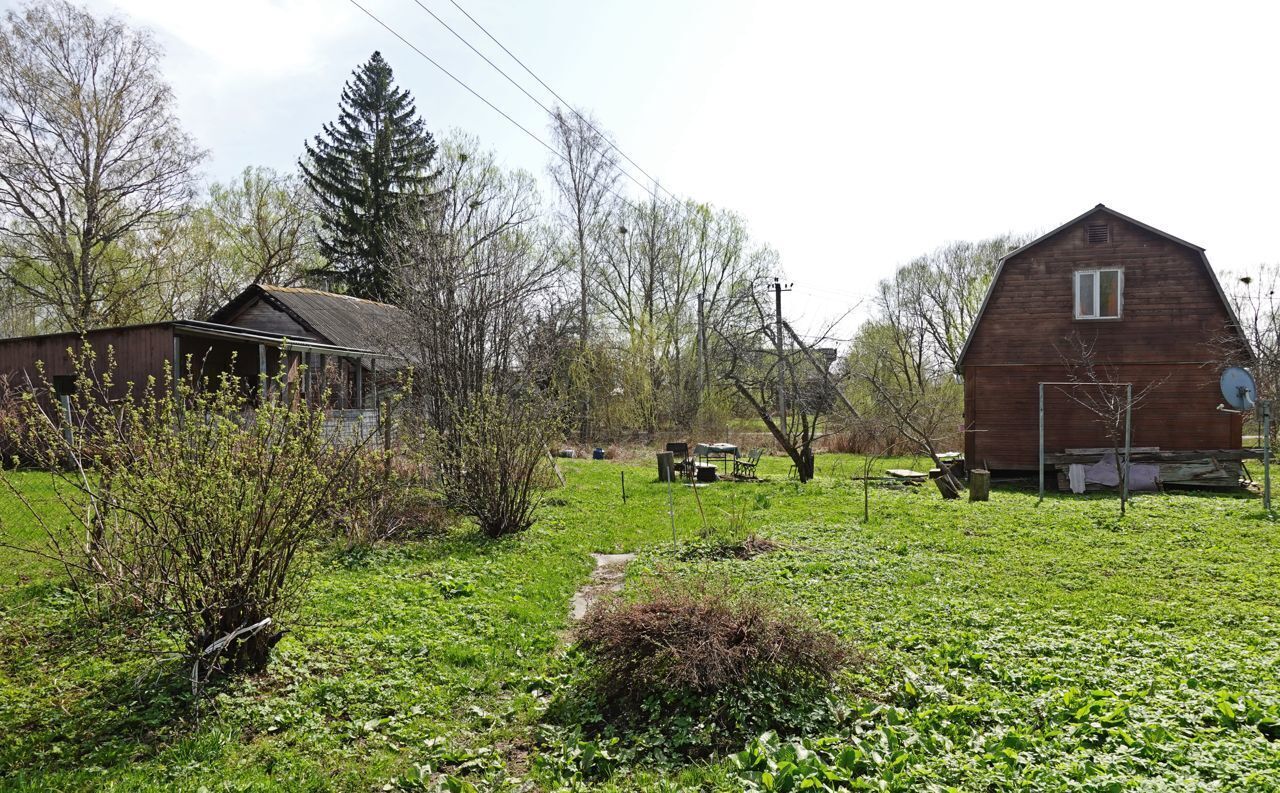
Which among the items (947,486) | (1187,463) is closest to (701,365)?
(947,486)

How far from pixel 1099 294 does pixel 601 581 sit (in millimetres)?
15393

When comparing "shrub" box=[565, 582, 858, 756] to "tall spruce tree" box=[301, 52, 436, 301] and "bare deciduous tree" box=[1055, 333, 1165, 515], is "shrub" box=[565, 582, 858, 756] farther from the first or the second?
"tall spruce tree" box=[301, 52, 436, 301]

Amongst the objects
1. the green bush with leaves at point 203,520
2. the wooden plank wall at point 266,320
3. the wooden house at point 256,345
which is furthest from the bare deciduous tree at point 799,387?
the green bush with leaves at point 203,520

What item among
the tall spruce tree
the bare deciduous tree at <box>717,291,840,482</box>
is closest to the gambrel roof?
the bare deciduous tree at <box>717,291,840,482</box>

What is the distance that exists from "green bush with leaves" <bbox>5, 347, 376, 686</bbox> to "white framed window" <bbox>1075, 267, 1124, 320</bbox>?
59.0 ft

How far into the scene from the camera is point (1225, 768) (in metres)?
3.42

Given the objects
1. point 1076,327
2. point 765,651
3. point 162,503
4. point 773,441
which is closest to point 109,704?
point 162,503

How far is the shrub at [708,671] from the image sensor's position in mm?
4176

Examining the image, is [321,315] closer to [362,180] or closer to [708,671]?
[362,180]

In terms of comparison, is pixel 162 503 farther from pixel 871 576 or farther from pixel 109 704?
pixel 871 576

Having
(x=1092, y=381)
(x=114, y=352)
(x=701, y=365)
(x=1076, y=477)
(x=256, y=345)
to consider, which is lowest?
(x=1076, y=477)

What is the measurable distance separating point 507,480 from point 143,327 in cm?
1010

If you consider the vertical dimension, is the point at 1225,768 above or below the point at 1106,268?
below

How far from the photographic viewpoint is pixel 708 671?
4.33 m
